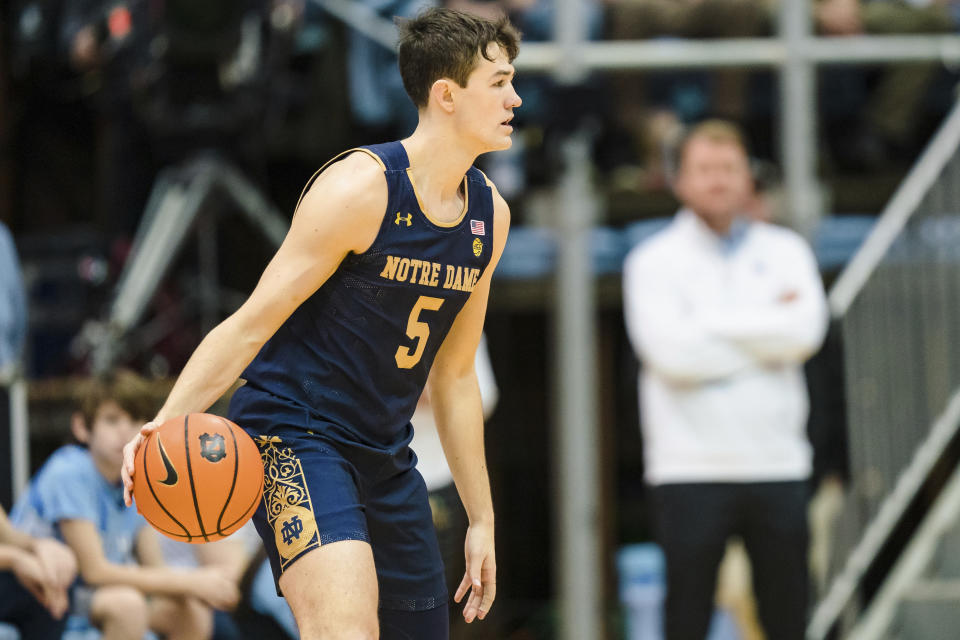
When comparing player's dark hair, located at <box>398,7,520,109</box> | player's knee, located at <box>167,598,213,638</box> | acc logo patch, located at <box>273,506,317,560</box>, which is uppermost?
player's dark hair, located at <box>398,7,520,109</box>

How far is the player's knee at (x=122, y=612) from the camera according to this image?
4957 millimetres

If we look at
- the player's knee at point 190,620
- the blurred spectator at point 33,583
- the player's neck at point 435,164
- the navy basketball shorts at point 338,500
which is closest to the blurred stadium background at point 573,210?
the blurred spectator at point 33,583

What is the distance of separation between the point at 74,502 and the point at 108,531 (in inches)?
7.6

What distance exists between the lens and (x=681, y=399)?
5602mm

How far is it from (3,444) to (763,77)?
4867 mm

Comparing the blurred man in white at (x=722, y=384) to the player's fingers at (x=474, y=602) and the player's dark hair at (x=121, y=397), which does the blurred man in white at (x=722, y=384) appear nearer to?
the player's fingers at (x=474, y=602)

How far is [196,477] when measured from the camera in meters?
3.32

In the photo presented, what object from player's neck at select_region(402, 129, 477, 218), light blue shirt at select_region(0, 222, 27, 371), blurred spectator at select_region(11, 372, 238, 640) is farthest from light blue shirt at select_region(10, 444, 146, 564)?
player's neck at select_region(402, 129, 477, 218)

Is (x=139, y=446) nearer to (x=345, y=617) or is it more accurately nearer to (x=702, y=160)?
(x=345, y=617)

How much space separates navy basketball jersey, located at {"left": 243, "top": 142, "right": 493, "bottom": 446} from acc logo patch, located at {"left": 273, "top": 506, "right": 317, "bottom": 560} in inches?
10.5

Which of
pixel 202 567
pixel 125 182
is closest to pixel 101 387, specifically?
pixel 202 567

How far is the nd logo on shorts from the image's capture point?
3350mm

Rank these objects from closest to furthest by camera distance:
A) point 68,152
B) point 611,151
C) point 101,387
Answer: point 101,387 < point 611,151 < point 68,152

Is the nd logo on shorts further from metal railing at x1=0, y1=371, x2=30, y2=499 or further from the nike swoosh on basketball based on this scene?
metal railing at x1=0, y1=371, x2=30, y2=499
